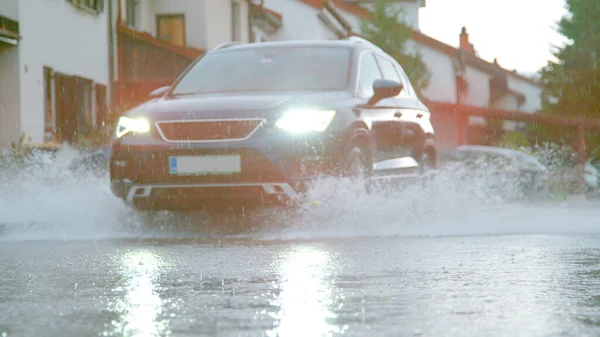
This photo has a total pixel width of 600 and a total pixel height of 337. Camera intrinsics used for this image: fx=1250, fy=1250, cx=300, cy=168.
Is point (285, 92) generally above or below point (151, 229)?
above

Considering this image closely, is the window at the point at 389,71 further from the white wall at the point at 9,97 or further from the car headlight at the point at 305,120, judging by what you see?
the white wall at the point at 9,97

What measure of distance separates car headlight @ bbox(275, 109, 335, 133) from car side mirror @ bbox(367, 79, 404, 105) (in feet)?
3.11

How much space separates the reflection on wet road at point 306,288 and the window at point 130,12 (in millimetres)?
19921

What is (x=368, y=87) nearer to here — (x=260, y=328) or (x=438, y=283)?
(x=438, y=283)

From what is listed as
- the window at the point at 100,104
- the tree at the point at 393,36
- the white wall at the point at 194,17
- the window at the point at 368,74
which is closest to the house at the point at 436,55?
the tree at the point at 393,36

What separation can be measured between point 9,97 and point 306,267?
541 inches

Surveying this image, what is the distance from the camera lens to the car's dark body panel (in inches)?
364

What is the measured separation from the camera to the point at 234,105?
9438 millimetres

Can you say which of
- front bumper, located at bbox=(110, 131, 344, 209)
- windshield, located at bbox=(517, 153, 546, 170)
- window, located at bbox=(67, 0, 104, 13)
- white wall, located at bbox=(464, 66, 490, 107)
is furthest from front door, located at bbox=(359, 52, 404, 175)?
white wall, located at bbox=(464, 66, 490, 107)

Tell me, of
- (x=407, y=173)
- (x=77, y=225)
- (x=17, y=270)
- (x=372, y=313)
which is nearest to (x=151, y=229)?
(x=77, y=225)

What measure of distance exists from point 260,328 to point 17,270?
2.86 metres

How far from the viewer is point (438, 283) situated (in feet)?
20.1

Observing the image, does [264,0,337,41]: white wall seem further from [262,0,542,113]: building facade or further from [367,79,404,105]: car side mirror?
[367,79,404,105]: car side mirror

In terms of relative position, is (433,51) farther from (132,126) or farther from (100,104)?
(132,126)
